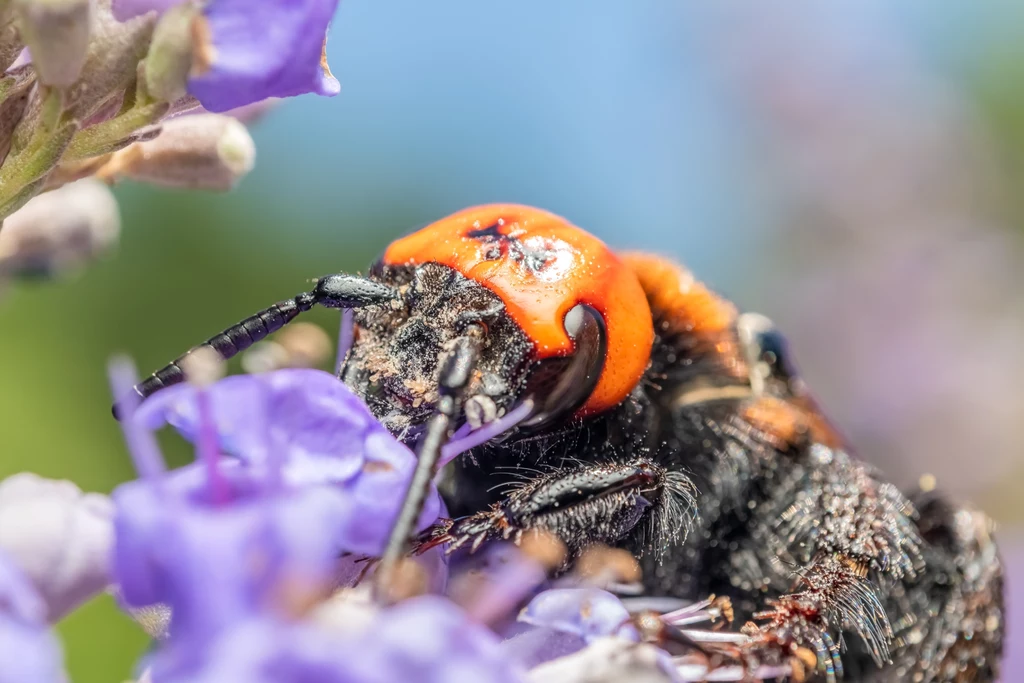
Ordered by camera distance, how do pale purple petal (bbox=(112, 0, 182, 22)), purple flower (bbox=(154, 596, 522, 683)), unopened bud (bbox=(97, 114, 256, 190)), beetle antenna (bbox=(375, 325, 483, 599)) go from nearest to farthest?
purple flower (bbox=(154, 596, 522, 683)) < beetle antenna (bbox=(375, 325, 483, 599)) < pale purple petal (bbox=(112, 0, 182, 22)) < unopened bud (bbox=(97, 114, 256, 190))

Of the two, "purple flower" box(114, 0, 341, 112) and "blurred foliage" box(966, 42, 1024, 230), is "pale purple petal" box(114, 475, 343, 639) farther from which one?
"blurred foliage" box(966, 42, 1024, 230)

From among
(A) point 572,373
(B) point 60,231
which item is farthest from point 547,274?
(B) point 60,231

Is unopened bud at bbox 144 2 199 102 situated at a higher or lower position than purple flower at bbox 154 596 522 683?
higher

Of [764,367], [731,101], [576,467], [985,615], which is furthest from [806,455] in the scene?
[731,101]

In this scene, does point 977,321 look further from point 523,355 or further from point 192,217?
point 523,355

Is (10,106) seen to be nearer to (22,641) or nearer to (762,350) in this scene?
(22,641)

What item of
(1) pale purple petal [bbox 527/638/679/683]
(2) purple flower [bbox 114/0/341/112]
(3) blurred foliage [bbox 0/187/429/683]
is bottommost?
(3) blurred foliage [bbox 0/187/429/683]

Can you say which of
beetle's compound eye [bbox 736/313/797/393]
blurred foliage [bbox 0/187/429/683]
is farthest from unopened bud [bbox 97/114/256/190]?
blurred foliage [bbox 0/187/429/683]
